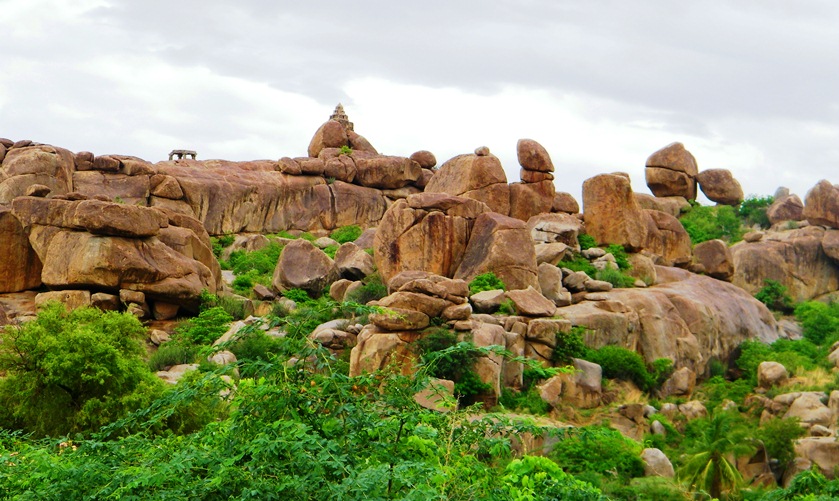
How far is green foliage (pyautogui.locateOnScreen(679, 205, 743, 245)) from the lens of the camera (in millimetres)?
51156

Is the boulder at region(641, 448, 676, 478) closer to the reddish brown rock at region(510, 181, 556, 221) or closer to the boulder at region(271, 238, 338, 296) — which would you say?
the boulder at region(271, 238, 338, 296)

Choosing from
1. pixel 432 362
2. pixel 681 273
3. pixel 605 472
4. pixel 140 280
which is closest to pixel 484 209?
pixel 681 273

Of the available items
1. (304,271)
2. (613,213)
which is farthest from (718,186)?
(304,271)

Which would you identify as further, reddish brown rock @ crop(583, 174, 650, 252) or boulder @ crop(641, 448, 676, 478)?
reddish brown rock @ crop(583, 174, 650, 252)

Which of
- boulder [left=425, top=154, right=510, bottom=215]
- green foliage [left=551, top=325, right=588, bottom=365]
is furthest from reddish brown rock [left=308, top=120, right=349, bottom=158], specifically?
green foliage [left=551, top=325, right=588, bottom=365]

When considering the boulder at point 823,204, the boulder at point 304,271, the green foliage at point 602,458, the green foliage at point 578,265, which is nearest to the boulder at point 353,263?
the boulder at point 304,271

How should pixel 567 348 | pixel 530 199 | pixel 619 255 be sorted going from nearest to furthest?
pixel 567 348
pixel 619 255
pixel 530 199

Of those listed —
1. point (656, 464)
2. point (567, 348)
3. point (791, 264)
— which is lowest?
point (656, 464)

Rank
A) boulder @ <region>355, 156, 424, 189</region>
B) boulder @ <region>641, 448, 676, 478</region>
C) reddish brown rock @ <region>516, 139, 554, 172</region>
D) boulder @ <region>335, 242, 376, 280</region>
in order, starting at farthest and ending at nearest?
boulder @ <region>355, 156, 424, 189</region> < reddish brown rock @ <region>516, 139, 554, 172</region> < boulder @ <region>335, 242, 376, 280</region> < boulder @ <region>641, 448, 676, 478</region>

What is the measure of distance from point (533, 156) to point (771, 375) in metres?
14.5

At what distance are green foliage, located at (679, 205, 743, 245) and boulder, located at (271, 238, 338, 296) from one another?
67.9ft

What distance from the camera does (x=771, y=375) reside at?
3469cm

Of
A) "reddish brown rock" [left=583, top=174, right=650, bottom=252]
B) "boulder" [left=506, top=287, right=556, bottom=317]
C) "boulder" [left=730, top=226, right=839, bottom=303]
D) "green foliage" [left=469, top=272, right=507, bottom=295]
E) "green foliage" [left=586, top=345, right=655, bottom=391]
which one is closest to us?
"boulder" [left=506, top=287, right=556, bottom=317]

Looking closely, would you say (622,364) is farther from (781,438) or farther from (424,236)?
(424,236)
